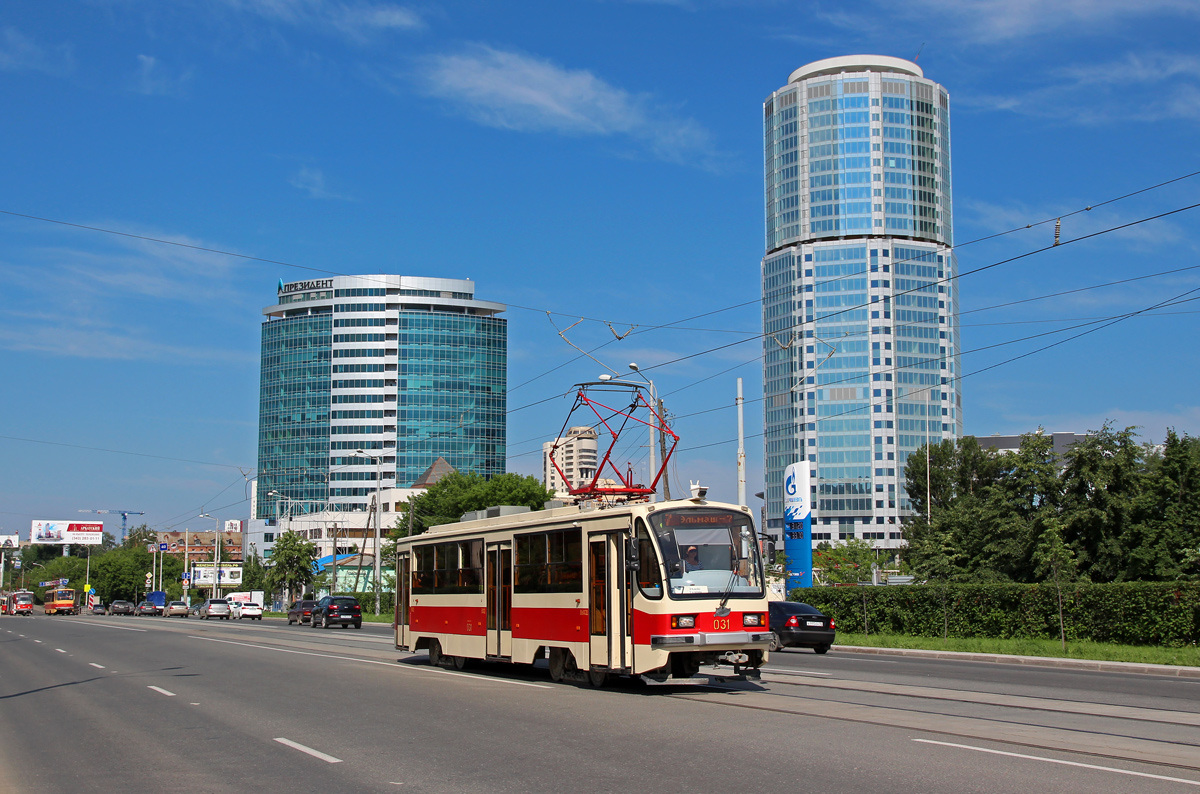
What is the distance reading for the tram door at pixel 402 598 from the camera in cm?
2489

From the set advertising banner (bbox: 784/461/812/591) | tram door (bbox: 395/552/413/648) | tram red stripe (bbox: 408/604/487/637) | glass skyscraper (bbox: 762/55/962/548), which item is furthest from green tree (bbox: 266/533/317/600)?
glass skyscraper (bbox: 762/55/962/548)

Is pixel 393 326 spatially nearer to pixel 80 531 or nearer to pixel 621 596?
pixel 80 531

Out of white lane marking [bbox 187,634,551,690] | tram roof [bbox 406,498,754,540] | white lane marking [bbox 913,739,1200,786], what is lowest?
white lane marking [bbox 187,634,551,690]

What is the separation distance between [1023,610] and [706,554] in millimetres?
17593

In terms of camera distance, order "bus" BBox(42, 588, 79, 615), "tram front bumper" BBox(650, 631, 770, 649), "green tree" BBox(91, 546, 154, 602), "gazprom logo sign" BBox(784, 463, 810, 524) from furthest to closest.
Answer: "green tree" BBox(91, 546, 154, 602) < "bus" BBox(42, 588, 79, 615) < "gazprom logo sign" BBox(784, 463, 810, 524) < "tram front bumper" BBox(650, 631, 770, 649)

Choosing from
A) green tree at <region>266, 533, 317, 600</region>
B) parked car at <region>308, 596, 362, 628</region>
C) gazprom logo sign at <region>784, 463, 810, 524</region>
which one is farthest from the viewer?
green tree at <region>266, 533, 317, 600</region>

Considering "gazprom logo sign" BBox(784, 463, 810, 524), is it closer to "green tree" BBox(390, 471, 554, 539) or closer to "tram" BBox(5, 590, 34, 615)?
"green tree" BBox(390, 471, 554, 539)

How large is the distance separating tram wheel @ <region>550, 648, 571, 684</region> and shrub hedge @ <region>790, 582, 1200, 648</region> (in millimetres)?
16238

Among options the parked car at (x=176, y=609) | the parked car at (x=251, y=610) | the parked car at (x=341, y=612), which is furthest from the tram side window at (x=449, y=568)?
the parked car at (x=176, y=609)

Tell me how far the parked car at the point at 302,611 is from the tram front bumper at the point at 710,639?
1881 inches

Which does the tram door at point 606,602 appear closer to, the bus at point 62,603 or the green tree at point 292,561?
the green tree at point 292,561

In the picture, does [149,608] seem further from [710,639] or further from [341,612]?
[710,639]

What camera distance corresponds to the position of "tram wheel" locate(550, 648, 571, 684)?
18078mm

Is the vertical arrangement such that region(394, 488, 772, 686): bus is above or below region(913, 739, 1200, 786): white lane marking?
above
